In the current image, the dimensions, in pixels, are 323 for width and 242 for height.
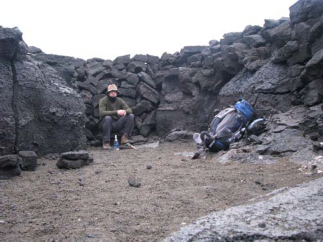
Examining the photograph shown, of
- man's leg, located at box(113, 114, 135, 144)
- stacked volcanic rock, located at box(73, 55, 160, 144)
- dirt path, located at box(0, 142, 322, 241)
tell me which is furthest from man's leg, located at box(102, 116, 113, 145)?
dirt path, located at box(0, 142, 322, 241)

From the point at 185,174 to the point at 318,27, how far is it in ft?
12.1

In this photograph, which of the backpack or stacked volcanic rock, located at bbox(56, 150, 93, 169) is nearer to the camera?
stacked volcanic rock, located at bbox(56, 150, 93, 169)

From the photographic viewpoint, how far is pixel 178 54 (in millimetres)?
11008

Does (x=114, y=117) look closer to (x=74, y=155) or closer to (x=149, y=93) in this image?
(x=149, y=93)

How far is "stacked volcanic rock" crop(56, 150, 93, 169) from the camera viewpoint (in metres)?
5.16

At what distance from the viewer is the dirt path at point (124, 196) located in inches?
101

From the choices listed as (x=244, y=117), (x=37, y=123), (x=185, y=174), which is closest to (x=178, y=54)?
(x=244, y=117)

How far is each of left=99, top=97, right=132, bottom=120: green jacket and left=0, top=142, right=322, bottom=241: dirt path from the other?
3.40 m

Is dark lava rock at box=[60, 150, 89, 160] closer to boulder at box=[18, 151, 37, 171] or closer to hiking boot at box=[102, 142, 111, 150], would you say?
boulder at box=[18, 151, 37, 171]

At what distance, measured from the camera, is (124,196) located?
348 cm

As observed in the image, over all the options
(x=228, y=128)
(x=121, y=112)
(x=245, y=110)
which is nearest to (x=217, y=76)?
(x=245, y=110)

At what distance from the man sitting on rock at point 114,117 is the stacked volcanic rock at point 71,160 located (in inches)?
117

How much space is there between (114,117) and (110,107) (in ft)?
1.21

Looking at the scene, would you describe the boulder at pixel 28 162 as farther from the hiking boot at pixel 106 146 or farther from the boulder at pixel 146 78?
the boulder at pixel 146 78
